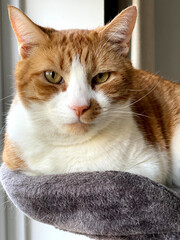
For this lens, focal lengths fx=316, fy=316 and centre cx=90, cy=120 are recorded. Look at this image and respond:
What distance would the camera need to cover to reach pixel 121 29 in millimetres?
1051

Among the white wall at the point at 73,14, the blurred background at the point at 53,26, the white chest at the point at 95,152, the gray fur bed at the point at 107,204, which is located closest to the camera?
the gray fur bed at the point at 107,204

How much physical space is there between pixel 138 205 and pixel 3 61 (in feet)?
3.80

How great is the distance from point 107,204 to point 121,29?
0.57 m

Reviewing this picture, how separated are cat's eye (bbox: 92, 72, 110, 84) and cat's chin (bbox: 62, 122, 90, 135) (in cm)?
15

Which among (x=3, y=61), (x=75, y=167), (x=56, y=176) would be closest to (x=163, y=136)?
(x=75, y=167)

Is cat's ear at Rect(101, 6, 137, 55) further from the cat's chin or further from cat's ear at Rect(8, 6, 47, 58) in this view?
the cat's chin

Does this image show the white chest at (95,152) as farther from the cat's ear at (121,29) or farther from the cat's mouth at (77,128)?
the cat's ear at (121,29)

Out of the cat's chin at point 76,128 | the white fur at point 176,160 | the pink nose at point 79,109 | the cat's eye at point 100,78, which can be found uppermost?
the cat's eye at point 100,78

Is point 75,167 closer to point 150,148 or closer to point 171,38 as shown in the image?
point 150,148

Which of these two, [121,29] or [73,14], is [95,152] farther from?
[73,14]

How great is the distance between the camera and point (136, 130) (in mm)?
1100

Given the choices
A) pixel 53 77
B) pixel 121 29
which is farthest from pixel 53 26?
pixel 53 77

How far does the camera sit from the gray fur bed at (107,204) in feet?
2.60

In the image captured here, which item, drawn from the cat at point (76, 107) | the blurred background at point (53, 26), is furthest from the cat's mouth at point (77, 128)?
the blurred background at point (53, 26)
